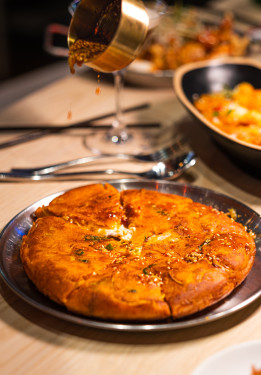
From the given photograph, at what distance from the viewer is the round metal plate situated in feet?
3.21

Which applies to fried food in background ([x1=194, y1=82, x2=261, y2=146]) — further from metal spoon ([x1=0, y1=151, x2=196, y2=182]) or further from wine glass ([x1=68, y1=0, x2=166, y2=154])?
wine glass ([x1=68, y1=0, x2=166, y2=154])

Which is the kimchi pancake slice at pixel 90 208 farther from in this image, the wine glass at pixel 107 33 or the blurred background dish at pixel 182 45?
the blurred background dish at pixel 182 45

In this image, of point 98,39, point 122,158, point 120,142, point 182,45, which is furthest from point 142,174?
point 182,45

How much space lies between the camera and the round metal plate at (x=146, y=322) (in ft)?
3.21

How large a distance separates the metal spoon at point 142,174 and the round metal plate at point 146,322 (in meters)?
0.17

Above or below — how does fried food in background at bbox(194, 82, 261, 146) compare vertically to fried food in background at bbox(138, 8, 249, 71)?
below

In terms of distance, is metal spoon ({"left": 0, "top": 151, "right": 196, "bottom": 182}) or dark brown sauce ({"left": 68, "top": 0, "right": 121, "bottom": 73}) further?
metal spoon ({"left": 0, "top": 151, "right": 196, "bottom": 182})

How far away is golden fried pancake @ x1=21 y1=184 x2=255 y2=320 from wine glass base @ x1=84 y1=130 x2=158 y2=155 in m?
0.53

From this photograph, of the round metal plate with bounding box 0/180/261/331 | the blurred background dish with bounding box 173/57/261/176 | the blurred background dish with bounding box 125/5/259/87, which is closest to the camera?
the round metal plate with bounding box 0/180/261/331

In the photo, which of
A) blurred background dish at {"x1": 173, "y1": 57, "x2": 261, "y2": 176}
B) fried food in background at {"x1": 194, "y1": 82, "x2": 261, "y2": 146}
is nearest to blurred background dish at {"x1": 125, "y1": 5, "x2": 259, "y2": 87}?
blurred background dish at {"x1": 173, "y1": 57, "x2": 261, "y2": 176}

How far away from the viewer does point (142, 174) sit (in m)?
1.68

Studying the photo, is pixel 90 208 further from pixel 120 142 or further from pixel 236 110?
pixel 236 110

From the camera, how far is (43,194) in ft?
5.23

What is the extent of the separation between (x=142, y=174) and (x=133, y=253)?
0.58m
